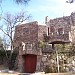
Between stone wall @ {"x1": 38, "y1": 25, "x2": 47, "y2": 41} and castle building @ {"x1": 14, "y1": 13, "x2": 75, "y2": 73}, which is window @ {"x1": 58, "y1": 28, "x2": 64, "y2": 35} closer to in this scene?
castle building @ {"x1": 14, "y1": 13, "x2": 75, "y2": 73}

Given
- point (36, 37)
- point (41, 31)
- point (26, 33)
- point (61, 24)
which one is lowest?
point (36, 37)

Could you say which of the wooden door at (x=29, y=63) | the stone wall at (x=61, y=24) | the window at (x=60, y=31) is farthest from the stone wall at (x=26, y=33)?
the wooden door at (x=29, y=63)

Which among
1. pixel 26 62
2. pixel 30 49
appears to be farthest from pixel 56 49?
pixel 26 62

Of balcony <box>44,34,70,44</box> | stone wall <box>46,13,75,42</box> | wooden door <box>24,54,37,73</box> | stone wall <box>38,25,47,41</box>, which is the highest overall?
stone wall <box>46,13,75,42</box>

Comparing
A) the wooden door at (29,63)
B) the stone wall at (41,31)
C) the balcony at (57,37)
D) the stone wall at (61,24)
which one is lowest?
the wooden door at (29,63)

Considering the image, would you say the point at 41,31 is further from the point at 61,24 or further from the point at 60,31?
the point at 61,24

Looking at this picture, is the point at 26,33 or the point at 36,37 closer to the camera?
the point at 36,37

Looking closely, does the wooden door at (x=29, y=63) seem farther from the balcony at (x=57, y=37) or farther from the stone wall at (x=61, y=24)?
the stone wall at (x=61, y=24)

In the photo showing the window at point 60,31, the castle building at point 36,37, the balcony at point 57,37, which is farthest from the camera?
the window at point 60,31

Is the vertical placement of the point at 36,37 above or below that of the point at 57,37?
above

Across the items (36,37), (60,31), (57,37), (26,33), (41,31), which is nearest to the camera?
(57,37)

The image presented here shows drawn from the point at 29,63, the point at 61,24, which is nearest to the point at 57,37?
the point at 61,24

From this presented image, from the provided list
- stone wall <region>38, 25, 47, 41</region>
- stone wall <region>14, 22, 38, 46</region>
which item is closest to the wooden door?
stone wall <region>38, 25, 47, 41</region>

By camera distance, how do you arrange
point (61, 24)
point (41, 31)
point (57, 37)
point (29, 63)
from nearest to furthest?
1. point (29, 63)
2. point (57, 37)
3. point (41, 31)
4. point (61, 24)
